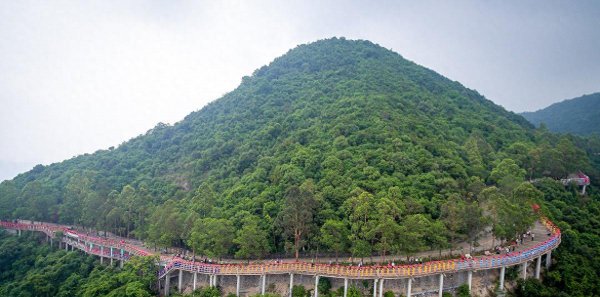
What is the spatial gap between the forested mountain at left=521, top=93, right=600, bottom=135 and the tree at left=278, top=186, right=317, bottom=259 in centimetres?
8908

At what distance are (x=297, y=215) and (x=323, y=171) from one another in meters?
9.98

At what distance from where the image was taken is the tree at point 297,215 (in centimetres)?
3866

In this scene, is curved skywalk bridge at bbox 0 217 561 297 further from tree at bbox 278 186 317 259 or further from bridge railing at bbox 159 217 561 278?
tree at bbox 278 186 317 259

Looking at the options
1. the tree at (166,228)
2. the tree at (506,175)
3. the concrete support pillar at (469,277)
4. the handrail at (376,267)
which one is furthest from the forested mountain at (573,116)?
the tree at (166,228)

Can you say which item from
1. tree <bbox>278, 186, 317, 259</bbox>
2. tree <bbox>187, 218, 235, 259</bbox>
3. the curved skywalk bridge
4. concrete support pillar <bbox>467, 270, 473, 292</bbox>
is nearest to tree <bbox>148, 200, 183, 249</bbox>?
the curved skywalk bridge

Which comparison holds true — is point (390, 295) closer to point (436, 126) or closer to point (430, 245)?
point (430, 245)

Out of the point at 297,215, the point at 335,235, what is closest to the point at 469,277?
the point at 335,235

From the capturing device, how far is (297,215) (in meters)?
38.7

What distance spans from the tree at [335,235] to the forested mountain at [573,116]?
8787 centimetres

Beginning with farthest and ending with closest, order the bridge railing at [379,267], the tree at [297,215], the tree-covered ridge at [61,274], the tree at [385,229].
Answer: the tree-covered ridge at [61,274] → the tree at [297,215] → the tree at [385,229] → the bridge railing at [379,267]

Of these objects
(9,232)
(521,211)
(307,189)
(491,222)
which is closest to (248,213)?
(307,189)

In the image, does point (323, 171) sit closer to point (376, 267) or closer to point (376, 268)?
point (376, 267)

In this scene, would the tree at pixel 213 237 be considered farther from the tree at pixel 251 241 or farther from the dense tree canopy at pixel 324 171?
the tree at pixel 251 241

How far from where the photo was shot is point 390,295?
3412cm
